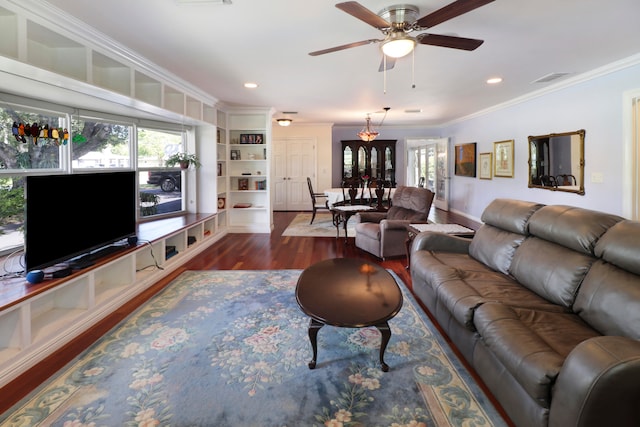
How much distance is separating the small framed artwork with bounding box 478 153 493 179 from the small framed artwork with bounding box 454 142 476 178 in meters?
0.29

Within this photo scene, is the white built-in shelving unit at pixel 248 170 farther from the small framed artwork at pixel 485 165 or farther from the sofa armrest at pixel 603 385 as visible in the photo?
the sofa armrest at pixel 603 385

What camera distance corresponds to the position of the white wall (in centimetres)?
385

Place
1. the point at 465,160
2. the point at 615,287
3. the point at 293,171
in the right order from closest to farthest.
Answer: the point at 615,287 → the point at 465,160 → the point at 293,171

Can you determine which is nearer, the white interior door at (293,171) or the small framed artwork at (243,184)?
the small framed artwork at (243,184)

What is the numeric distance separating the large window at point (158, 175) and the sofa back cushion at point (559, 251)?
4584mm

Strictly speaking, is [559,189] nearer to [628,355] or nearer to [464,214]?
[464,214]

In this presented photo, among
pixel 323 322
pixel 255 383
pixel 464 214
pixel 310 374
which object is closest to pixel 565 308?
pixel 323 322

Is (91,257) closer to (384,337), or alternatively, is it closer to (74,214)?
(74,214)

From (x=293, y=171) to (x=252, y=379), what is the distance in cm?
751

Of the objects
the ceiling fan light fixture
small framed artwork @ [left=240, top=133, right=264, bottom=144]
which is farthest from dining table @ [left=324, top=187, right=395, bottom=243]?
the ceiling fan light fixture

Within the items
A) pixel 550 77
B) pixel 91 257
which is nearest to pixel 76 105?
pixel 91 257

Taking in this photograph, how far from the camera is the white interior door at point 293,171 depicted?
9047 millimetres

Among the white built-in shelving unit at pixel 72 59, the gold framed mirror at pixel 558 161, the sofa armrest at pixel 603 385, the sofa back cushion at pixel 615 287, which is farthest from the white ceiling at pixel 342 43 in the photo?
the sofa armrest at pixel 603 385

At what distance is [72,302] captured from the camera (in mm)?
2689
